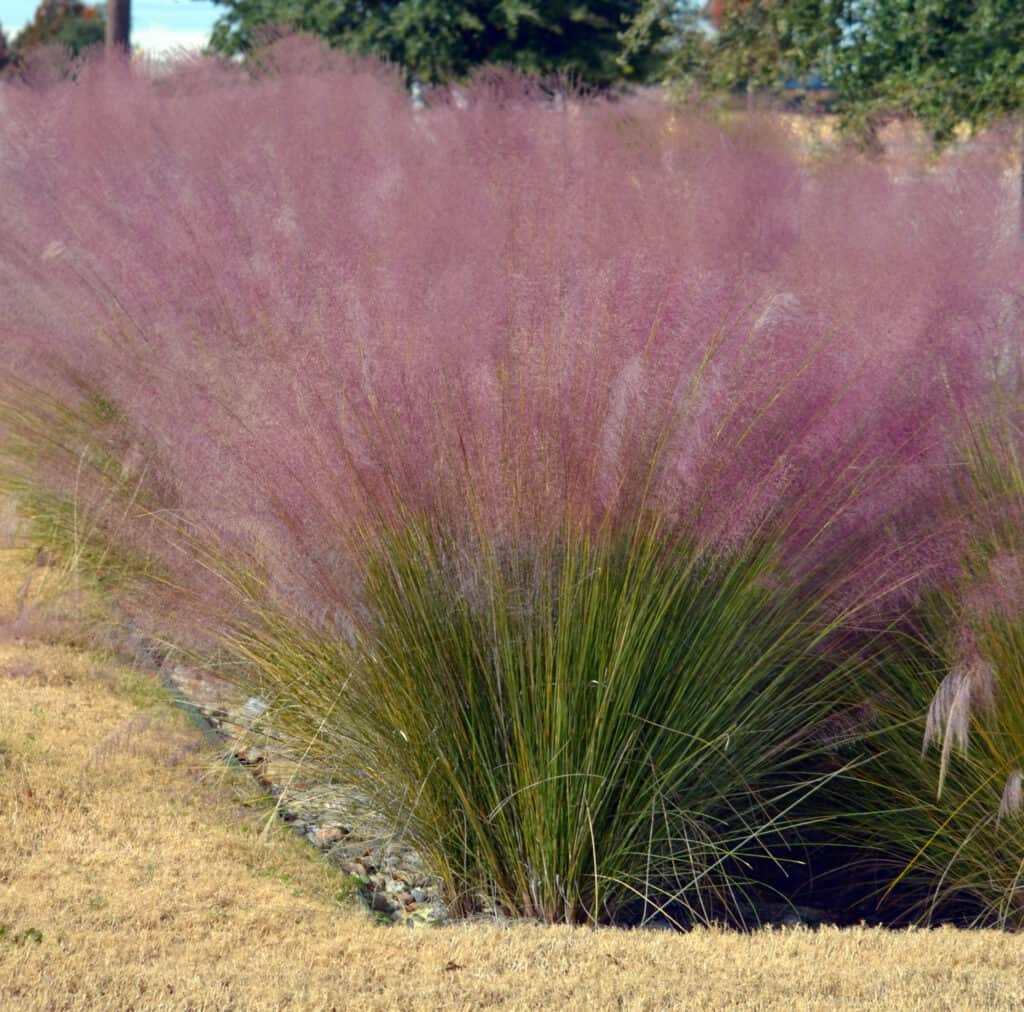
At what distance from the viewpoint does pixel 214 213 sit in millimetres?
4023

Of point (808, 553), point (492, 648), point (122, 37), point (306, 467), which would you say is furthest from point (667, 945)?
point (122, 37)

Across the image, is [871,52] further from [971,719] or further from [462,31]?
[462,31]

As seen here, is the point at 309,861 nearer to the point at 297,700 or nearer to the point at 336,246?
the point at 297,700

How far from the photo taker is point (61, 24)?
130 ft

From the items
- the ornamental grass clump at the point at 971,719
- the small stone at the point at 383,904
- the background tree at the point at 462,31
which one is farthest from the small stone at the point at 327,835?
the background tree at the point at 462,31

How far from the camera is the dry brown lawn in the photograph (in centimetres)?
264

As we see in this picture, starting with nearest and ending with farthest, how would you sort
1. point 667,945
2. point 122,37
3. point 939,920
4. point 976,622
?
point 667,945
point 976,622
point 939,920
point 122,37

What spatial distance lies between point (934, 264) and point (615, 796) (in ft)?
5.16

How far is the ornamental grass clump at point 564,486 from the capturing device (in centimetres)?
301

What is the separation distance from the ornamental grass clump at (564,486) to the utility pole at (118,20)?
971cm

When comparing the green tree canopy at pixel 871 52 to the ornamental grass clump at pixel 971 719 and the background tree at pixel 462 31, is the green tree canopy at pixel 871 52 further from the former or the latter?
the background tree at pixel 462 31

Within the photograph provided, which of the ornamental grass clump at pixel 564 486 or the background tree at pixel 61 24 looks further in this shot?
the background tree at pixel 61 24

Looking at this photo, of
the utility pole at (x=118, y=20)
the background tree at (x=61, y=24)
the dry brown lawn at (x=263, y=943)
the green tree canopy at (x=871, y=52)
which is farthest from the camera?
the background tree at (x=61, y=24)

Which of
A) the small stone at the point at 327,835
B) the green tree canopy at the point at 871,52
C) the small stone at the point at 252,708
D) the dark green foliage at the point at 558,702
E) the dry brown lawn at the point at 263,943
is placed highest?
the green tree canopy at the point at 871,52
